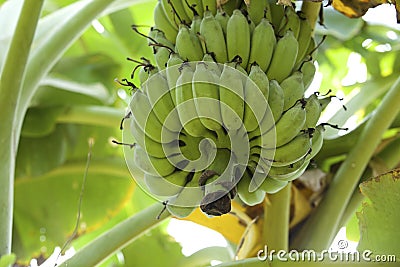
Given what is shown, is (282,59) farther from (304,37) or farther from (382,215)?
(382,215)

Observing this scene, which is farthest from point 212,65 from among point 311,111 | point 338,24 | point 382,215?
point 338,24

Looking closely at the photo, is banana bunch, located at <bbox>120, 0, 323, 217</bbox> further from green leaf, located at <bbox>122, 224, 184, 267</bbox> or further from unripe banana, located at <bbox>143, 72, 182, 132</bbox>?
green leaf, located at <bbox>122, 224, 184, 267</bbox>

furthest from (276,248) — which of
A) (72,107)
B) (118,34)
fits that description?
(118,34)

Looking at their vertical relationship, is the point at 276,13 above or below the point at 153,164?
above

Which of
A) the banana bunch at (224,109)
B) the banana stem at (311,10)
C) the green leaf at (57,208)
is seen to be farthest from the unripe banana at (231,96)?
the green leaf at (57,208)

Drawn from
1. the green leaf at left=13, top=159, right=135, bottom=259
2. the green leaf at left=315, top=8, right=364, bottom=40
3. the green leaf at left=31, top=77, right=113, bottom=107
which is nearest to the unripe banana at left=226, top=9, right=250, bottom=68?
the green leaf at left=315, top=8, right=364, bottom=40

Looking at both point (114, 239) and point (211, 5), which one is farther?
point (114, 239)

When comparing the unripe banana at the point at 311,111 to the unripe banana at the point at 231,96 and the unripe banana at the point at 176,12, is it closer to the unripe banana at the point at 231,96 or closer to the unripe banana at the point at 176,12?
the unripe banana at the point at 231,96
